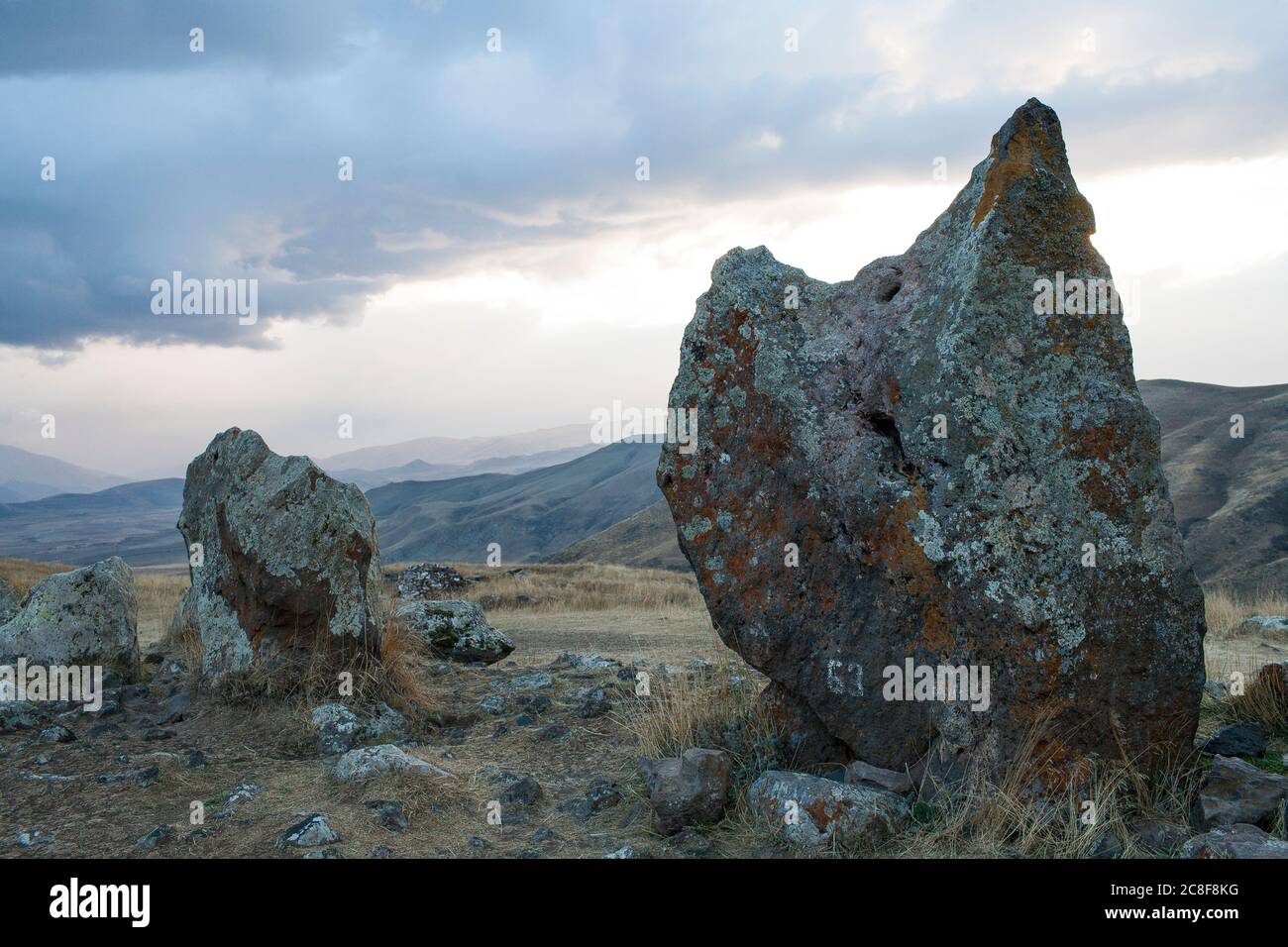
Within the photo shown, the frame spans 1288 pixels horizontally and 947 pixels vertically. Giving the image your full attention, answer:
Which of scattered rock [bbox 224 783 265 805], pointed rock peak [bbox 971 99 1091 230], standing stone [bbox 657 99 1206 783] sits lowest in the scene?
scattered rock [bbox 224 783 265 805]

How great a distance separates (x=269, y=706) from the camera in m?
7.55

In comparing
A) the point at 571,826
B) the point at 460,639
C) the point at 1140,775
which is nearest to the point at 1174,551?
the point at 1140,775

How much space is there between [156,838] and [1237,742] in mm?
6423

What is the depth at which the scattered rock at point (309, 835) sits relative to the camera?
4.93 meters

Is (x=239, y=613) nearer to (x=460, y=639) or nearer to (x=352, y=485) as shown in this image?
(x=352, y=485)

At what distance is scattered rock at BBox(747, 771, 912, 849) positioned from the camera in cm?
457

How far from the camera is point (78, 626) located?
29.0ft

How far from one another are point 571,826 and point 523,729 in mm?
2071

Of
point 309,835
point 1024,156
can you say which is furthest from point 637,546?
point 1024,156

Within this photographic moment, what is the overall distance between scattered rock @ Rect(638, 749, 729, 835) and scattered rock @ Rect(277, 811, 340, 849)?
1.80 meters

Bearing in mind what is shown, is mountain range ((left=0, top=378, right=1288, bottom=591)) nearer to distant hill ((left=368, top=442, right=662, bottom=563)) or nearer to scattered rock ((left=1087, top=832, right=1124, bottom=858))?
distant hill ((left=368, top=442, right=662, bottom=563))

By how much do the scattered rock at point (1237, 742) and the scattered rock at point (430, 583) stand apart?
15091 millimetres

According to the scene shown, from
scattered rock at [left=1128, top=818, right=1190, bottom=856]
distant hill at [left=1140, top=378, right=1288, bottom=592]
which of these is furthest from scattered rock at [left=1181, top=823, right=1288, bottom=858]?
distant hill at [left=1140, top=378, right=1288, bottom=592]

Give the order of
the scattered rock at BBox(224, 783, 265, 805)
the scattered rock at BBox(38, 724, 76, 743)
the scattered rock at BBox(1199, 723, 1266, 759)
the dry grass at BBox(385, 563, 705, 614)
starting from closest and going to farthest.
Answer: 1. the scattered rock at BBox(1199, 723, 1266, 759)
2. the scattered rock at BBox(224, 783, 265, 805)
3. the scattered rock at BBox(38, 724, 76, 743)
4. the dry grass at BBox(385, 563, 705, 614)
